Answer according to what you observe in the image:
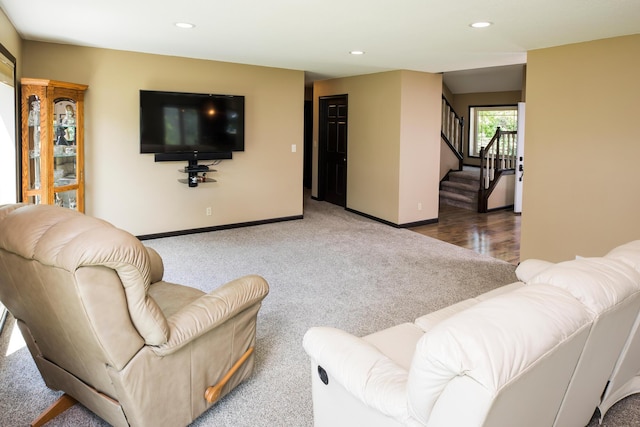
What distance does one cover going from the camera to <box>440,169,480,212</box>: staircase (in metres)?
8.42

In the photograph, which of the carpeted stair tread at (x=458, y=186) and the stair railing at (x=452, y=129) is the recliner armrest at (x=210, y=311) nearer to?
the carpeted stair tread at (x=458, y=186)

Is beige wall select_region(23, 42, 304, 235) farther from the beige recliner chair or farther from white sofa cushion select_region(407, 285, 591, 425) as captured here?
white sofa cushion select_region(407, 285, 591, 425)

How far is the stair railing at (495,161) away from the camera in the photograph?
8.12 meters

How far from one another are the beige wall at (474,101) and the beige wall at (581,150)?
18.2 ft

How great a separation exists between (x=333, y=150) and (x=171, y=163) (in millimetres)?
3326

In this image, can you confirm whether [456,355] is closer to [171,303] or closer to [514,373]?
[514,373]

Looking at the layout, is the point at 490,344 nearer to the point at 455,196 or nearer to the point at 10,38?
the point at 10,38

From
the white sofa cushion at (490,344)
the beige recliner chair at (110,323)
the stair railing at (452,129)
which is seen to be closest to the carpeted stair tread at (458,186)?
the stair railing at (452,129)

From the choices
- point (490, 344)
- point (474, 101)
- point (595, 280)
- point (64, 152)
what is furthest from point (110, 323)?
point (474, 101)

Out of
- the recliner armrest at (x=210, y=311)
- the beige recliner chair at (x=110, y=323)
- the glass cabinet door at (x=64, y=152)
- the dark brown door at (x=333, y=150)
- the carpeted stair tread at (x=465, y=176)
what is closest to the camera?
the beige recliner chair at (x=110, y=323)

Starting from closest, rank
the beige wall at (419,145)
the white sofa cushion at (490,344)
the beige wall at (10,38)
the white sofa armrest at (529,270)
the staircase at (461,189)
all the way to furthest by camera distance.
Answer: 1. the white sofa cushion at (490,344)
2. the white sofa armrest at (529,270)
3. the beige wall at (10,38)
4. the beige wall at (419,145)
5. the staircase at (461,189)

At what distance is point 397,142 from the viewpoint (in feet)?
21.5

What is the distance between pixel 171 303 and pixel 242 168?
419 cm

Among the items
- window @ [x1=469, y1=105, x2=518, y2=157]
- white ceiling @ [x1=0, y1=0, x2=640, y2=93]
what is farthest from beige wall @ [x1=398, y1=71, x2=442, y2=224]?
window @ [x1=469, y1=105, x2=518, y2=157]
